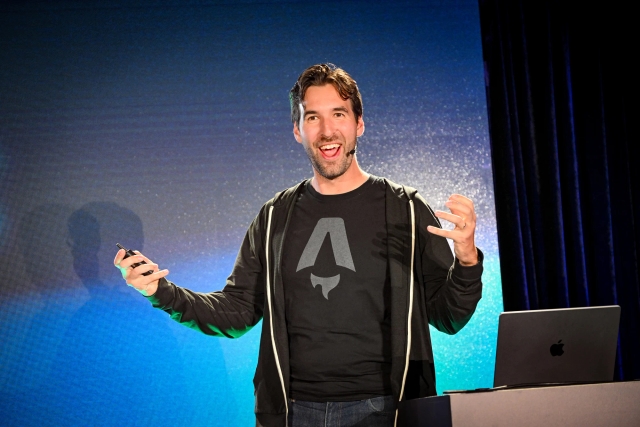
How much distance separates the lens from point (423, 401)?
55.1 inches

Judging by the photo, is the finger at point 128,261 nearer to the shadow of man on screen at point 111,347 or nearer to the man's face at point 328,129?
the man's face at point 328,129

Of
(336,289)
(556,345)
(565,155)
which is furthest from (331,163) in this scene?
(565,155)

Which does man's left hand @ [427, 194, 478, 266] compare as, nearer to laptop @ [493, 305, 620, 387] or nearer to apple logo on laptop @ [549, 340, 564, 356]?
laptop @ [493, 305, 620, 387]

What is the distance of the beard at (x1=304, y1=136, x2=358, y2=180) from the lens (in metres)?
2.18

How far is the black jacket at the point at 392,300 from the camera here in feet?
6.39

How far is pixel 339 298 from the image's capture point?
2033 millimetres

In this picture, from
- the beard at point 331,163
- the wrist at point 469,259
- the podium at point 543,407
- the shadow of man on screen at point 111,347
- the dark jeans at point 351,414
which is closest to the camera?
the podium at point 543,407

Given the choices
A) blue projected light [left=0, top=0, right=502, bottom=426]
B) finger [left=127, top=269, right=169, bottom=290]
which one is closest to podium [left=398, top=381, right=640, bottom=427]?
finger [left=127, top=269, right=169, bottom=290]

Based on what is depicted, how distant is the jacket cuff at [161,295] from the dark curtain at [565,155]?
5.39 feet

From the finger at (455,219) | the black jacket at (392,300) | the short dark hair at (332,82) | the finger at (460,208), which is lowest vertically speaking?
the black jacket at (392,300)

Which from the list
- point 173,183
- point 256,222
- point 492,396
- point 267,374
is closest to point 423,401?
point 492,396

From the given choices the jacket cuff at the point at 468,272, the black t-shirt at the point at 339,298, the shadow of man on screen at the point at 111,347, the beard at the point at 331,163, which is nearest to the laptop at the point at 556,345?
the jacket cuff at the point at 468,272

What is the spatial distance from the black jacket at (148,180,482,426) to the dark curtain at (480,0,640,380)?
1.06m

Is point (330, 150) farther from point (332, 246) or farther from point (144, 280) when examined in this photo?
point (144, 280)
